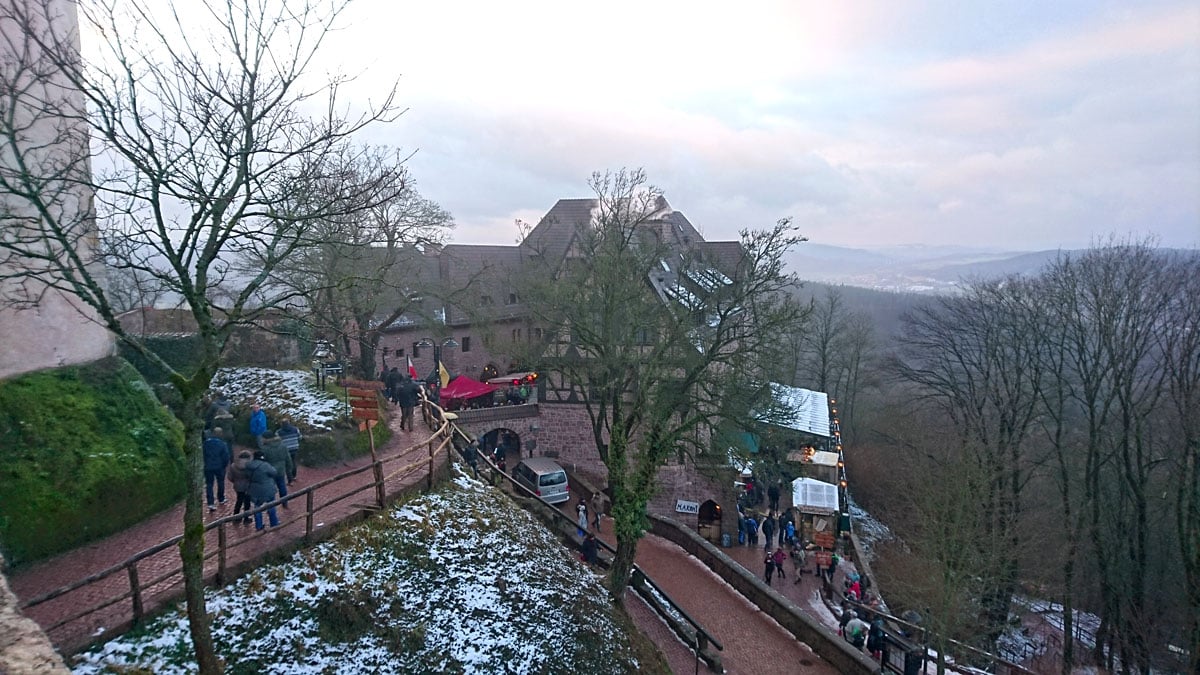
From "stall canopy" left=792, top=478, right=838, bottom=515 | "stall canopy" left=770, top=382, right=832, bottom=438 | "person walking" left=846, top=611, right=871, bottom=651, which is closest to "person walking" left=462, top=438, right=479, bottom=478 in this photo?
"person walking" left=846, top=611, right=871, bottom=651

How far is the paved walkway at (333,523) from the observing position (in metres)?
7.48

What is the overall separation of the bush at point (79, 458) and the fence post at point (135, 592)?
2.07 m

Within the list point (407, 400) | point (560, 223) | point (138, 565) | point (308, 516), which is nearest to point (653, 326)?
point (407, 400)

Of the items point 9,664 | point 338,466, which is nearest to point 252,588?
point 9,664

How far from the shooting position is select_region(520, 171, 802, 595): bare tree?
17203mm

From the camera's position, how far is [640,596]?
49.6ft

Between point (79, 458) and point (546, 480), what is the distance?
1302 cm

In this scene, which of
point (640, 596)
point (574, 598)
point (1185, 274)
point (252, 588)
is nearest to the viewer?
point (252, 588)

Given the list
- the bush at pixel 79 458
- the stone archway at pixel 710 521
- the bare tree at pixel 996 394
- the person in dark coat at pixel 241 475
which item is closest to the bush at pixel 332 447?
the bush at pixel 79 458

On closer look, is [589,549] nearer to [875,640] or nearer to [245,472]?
[875,640]

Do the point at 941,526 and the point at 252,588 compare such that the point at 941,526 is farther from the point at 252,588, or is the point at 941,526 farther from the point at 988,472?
the point at 252,588

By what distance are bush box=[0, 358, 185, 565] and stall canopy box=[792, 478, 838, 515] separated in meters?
17.0

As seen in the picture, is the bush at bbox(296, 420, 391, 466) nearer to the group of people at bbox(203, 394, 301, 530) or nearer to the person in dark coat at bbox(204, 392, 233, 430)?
the person in dark coat at bbox(204, 392, 233, 430)

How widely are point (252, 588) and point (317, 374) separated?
32.3ft
